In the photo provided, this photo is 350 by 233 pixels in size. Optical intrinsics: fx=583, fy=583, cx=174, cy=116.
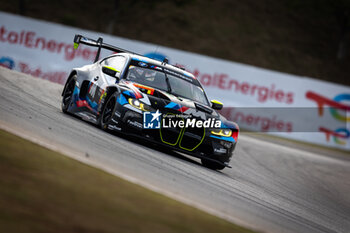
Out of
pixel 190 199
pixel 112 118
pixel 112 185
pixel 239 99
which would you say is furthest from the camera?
pixel 239 99

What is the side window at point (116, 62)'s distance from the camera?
9.55 meters

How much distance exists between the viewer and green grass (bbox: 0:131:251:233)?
12.1 feet

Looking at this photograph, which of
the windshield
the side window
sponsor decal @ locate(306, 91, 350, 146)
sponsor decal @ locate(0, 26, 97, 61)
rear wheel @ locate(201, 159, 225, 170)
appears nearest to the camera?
the windshield

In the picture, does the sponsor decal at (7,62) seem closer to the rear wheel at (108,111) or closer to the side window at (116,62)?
the side window at (116,62)

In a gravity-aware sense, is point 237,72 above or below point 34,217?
above

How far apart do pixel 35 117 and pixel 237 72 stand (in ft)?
37.4

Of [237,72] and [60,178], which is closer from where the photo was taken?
[60,178]

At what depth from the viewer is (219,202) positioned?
6.20m

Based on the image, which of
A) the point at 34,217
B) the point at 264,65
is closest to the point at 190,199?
the point at 34,217

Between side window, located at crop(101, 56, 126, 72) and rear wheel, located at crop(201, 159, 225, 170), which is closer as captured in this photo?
rear wheel, located at crop(201, 159, 225, 170)

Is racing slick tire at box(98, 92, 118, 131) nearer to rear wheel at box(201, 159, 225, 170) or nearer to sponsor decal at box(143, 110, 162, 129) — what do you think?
sponsor decal at box(143, 110, 162, 129)

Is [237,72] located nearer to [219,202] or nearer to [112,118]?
[112,118]

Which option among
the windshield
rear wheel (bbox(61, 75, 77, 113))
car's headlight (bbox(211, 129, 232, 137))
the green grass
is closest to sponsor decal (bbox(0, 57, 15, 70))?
rear wheel (bbox(61, 75, 77, 113))

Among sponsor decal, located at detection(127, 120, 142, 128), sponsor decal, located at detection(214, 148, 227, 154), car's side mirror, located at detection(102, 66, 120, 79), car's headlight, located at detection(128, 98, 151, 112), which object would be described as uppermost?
car's side mirror, located at detection(102, 66, 120, 79)
